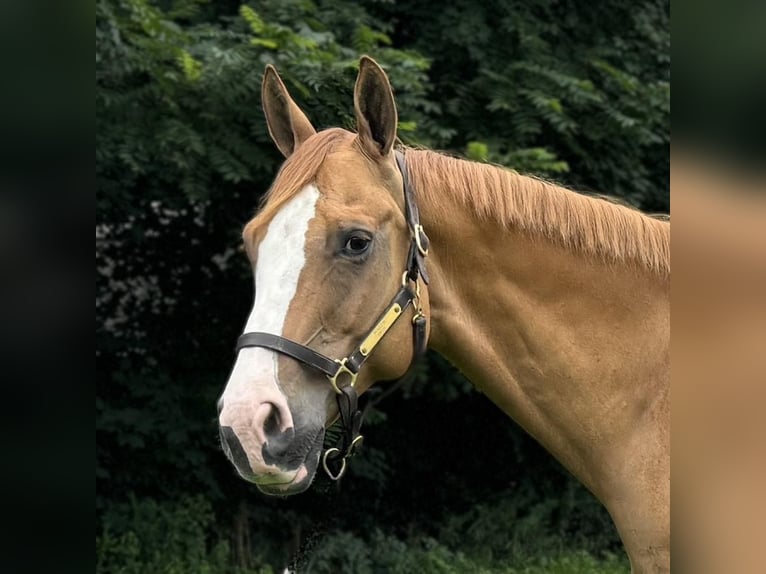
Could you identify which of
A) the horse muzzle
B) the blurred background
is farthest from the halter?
the blurred background

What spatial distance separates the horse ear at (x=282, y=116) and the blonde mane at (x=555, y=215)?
387mm

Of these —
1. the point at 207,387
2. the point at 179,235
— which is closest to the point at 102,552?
the point at 207,387

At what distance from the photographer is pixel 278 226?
6.17ft

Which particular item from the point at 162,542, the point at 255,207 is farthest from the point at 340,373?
the point at 162,542

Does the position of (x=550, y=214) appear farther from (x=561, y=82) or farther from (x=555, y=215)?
(x=561, y=82)

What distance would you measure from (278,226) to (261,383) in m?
0.39

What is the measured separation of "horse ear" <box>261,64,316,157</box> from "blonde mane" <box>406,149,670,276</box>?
39 centimetres

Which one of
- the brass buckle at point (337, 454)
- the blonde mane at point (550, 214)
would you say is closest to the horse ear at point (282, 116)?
the blonde mane at point (550, 214)

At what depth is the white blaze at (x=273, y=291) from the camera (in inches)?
67.7

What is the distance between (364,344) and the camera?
1928 mm

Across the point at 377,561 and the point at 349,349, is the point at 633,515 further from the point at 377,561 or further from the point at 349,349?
the point at 377,561

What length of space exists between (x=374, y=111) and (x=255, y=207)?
2.95 metres

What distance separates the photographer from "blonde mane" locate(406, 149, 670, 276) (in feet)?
6.85

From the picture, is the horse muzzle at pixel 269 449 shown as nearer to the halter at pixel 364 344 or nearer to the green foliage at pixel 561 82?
the halter at pixel 364 344
